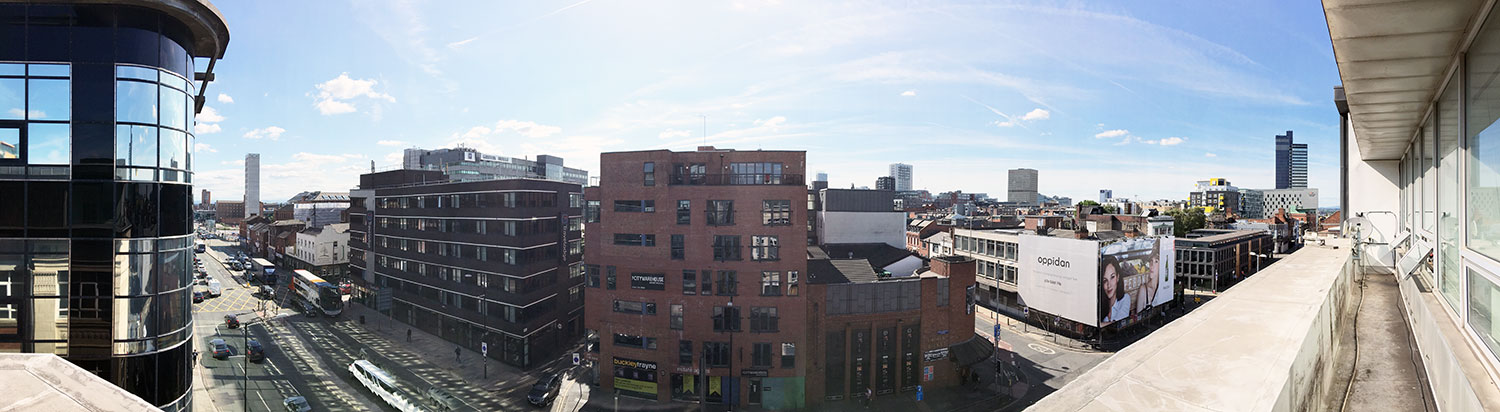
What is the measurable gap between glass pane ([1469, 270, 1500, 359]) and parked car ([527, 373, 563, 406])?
114 feet

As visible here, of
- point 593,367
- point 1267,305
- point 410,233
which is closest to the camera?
point 1267,305

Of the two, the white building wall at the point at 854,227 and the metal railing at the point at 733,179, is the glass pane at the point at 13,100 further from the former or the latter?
the white building wall at the point at 854,227

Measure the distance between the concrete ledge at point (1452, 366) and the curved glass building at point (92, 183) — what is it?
23.6 metres

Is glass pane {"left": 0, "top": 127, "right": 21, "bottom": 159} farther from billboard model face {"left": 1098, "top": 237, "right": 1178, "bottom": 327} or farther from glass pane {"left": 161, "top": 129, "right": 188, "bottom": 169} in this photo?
billboard model face {"left": 1098, "top": 237, "right": 1178, "bottom": 327}

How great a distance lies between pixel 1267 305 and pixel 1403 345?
2.34m

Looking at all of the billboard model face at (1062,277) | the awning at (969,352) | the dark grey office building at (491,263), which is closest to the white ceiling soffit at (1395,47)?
the awning at (969,352)

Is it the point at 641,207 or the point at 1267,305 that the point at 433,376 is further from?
the point at 1267,305

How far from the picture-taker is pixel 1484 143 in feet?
12.3

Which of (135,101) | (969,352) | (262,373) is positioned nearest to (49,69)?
(135,101)

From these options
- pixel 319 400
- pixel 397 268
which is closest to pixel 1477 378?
pixel 319 400

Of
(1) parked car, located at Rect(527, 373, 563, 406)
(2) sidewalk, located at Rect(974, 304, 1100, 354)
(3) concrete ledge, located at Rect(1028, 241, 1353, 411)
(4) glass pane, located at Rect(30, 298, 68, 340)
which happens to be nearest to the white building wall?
(2) sidewalk, located at Rect(974, 304, 1100, 354)

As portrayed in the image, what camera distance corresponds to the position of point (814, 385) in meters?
32.2

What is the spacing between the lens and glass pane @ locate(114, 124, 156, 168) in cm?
1362

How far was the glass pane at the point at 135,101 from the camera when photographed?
44.7ft
